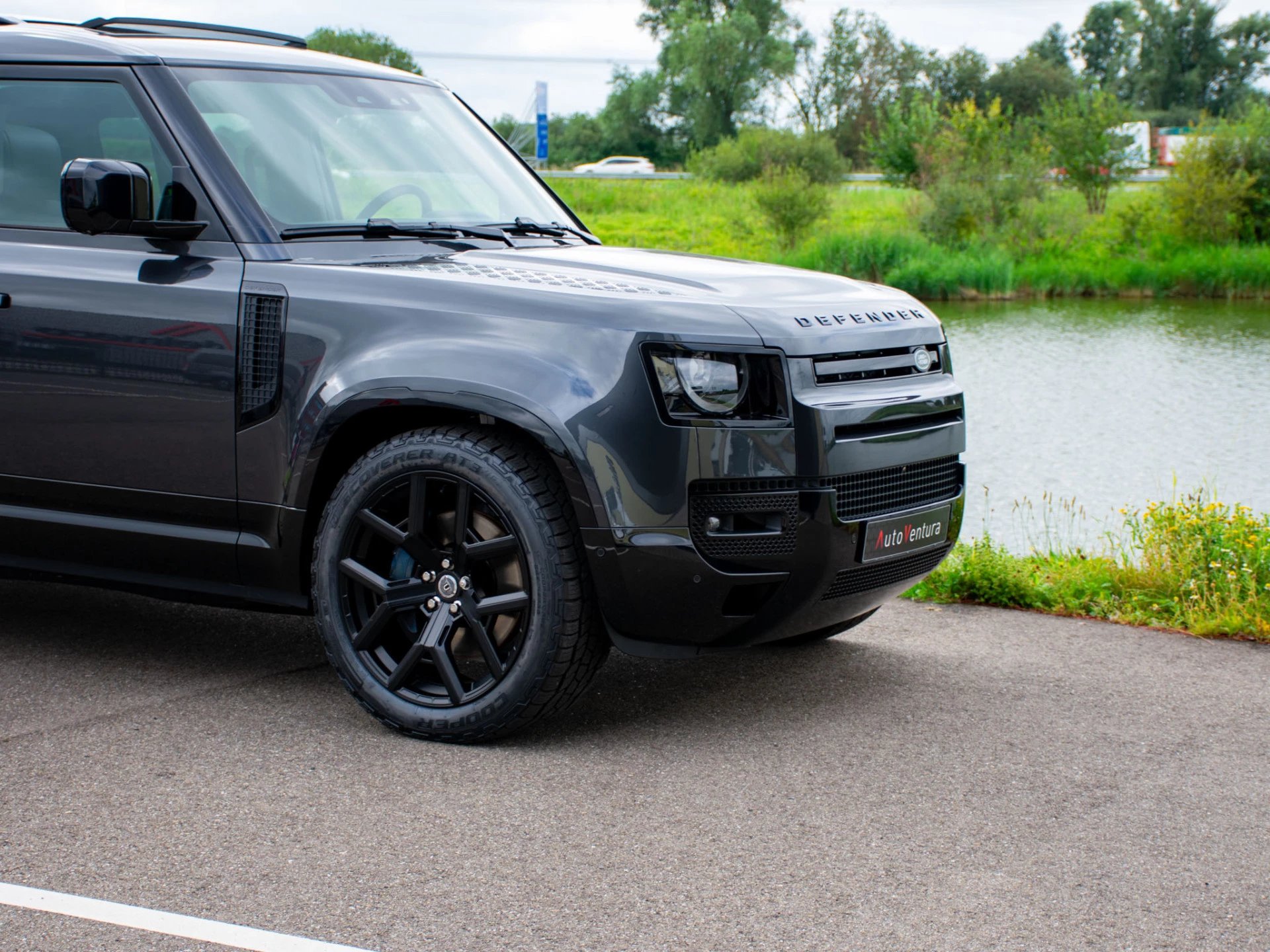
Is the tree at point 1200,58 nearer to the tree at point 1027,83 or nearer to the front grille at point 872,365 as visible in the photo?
the tree at point 1027,83

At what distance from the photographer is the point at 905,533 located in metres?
4.19

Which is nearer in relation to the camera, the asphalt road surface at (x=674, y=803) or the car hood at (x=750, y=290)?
the asphalt road surface at (x=674, y=803)

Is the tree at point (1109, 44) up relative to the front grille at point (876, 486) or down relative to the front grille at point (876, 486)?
up

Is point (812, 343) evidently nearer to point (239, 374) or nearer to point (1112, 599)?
point (239, 374)

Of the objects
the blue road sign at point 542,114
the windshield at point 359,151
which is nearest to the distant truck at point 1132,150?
the blue road sign at point 542,114

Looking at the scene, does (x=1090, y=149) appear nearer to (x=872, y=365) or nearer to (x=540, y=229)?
(x=540, y=229)

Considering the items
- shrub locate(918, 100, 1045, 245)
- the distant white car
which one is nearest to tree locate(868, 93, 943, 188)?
shrub locate(918, 100, 1045, 245)

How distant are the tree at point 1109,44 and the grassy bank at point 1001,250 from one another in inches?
2412

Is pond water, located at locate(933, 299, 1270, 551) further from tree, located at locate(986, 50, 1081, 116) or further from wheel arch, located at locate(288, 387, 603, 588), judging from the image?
tree, located at locate(986, 50, 1081, 116)

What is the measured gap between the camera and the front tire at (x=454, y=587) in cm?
394

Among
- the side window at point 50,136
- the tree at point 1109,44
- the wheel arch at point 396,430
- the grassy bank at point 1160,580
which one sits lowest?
the grassy bank at point 1160,580

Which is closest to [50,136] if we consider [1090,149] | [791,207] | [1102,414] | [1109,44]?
[1102,414]

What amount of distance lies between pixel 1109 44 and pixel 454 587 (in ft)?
349

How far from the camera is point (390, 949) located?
2.89m
